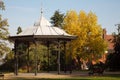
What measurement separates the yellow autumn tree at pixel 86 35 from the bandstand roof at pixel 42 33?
15406mm

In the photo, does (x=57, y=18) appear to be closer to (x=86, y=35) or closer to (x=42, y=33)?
(x=86, y=35)

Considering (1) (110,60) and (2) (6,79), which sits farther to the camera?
(1) (110,60)

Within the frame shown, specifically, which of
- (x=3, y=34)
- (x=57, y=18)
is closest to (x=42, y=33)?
(x=3, y=34)

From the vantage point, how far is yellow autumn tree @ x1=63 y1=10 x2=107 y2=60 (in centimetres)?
5994

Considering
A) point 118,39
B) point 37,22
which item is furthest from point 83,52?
point 37,22

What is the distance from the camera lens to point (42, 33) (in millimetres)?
42000

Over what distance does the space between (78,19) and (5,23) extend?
25606 millimetres

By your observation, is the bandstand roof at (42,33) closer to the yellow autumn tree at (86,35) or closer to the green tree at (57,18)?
the yellow autumn tree at (86,35)

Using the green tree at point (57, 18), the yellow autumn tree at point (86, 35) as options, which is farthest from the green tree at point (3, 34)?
the green tree at point (57, 18)

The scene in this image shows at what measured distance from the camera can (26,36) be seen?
41.3 m

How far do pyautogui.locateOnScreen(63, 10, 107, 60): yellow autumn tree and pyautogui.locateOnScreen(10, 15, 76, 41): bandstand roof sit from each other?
1541 centimetres

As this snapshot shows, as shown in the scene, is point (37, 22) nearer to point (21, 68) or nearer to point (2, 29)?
point (2, 29)

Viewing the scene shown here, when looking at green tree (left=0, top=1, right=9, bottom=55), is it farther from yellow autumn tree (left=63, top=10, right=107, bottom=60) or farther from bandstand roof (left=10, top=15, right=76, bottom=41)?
yellow autumn tree (left=63, top=10, right=107, bottom=60)

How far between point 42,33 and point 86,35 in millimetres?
19691
